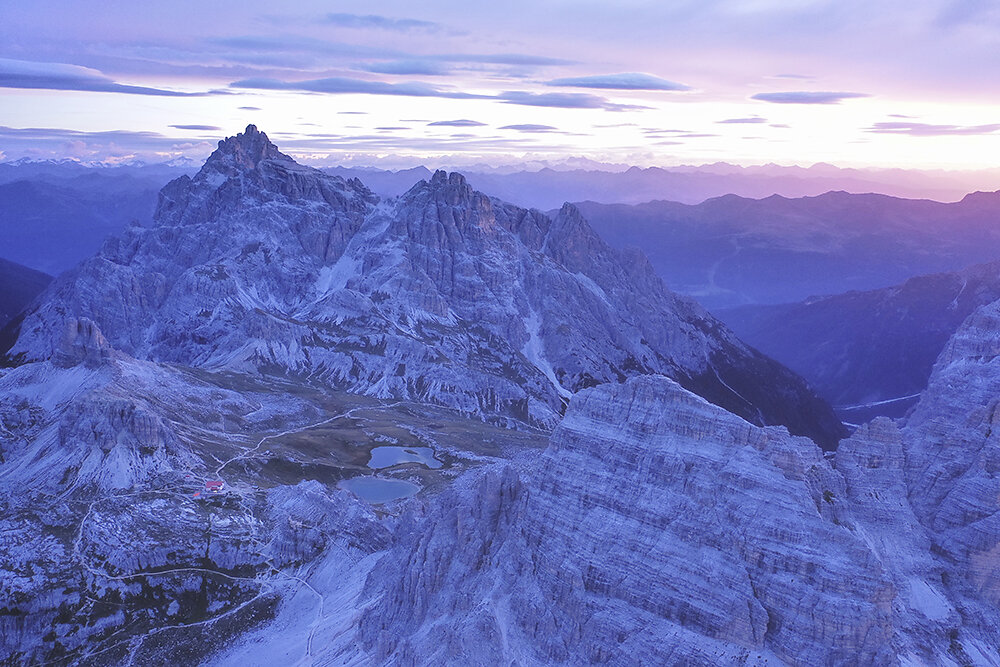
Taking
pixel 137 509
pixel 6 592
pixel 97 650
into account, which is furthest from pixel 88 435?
pixel 97 650

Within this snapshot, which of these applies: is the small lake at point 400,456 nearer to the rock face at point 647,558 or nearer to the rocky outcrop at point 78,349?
the rocky outcrop at point 78,349

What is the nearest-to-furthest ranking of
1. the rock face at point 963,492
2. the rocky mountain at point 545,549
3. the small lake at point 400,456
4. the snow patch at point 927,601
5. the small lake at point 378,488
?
the rocky mountain at point 545,549 → the snow patch at point 927,601 → the rock face at point 963,492 → the small lake at point 378,488 → the small lake at point 400,456

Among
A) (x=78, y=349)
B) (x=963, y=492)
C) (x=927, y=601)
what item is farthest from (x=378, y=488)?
(x=927, y=601)

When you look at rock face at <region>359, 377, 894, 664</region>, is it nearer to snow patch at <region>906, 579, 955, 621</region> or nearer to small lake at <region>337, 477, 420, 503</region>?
snow patch at <region>906, 579, 955, 621</region>

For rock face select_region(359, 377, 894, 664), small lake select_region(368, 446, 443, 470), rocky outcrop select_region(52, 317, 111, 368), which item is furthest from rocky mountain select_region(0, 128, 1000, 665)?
small lake select_region(368, 446, 443, 470)

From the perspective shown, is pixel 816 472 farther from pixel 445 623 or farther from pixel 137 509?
pixel 137 509

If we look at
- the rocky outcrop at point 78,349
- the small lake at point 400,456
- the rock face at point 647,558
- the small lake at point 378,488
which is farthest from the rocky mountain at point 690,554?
the rocky outcrop at point 78,349
